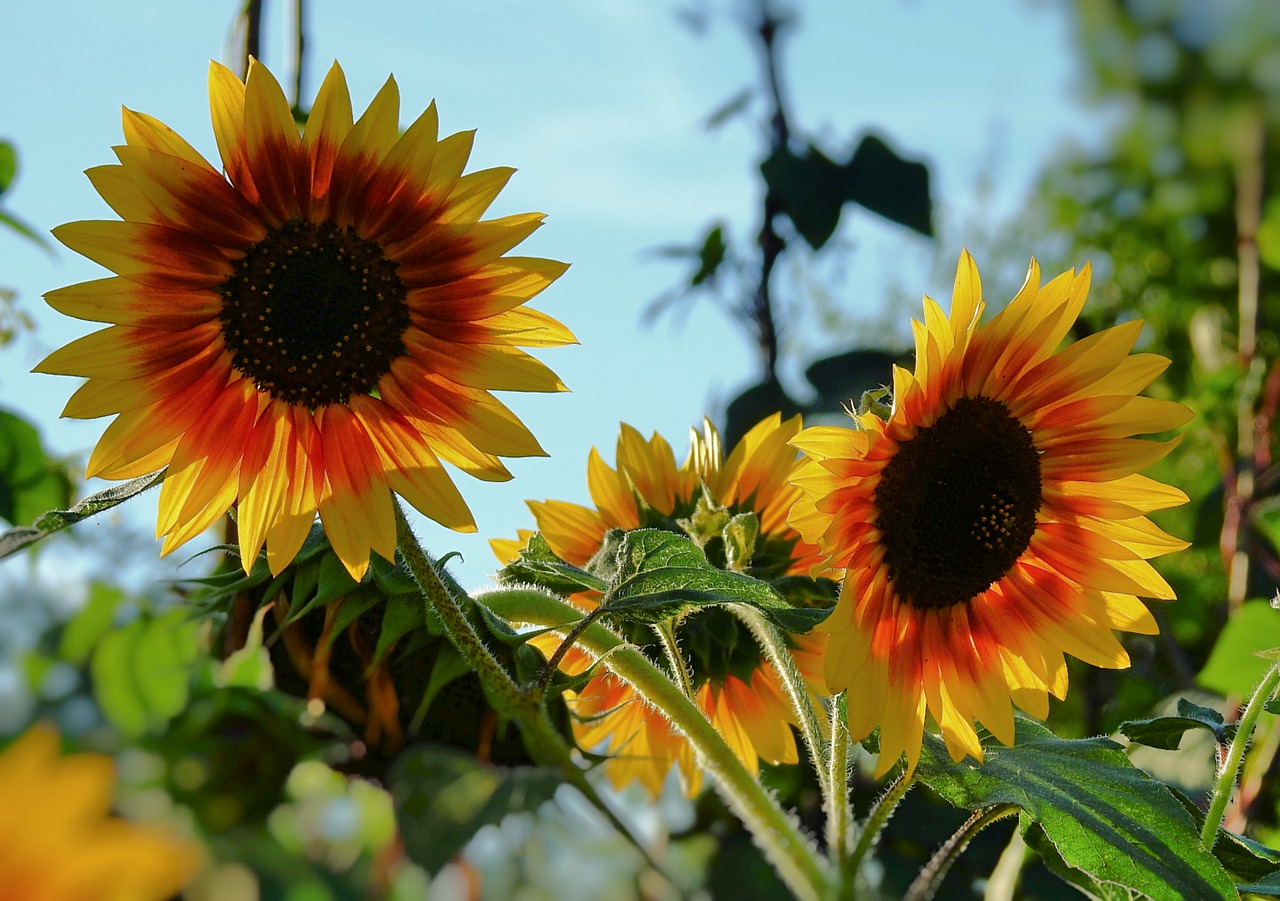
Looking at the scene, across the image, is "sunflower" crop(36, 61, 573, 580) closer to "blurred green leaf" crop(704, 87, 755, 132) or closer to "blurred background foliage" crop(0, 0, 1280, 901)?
"blurred background foliage" crop(0, 0, 1280, 901)

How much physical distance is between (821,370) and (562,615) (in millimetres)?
698

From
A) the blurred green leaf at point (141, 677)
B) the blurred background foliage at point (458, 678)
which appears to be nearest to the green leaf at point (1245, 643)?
the blurred background foliage at point (458, 678)

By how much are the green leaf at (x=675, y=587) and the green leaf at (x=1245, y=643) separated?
0.53 metres

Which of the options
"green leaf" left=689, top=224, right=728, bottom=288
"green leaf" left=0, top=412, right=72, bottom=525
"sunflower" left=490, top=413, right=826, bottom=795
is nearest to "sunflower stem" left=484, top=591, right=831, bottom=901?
"sunflower" left=490, top=413, right=826, bottom=795

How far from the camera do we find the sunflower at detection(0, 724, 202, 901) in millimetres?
223

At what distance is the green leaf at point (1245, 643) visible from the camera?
936 mm

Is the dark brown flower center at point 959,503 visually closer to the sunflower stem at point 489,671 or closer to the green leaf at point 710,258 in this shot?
the sunflower stem at point 489,671

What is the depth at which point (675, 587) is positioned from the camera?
1.85 feet

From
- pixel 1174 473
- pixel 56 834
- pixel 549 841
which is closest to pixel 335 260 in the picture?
pixel 549 841

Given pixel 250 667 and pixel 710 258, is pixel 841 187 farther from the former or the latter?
pixel 250 667

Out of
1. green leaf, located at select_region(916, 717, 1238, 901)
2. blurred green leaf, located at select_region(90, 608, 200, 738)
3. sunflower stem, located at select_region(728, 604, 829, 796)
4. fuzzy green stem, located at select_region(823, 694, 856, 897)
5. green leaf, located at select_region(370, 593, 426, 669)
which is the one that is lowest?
green leaf, located at select_region(916, 717, 1238, 901)

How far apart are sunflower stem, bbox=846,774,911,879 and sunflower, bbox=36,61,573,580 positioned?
24 cm

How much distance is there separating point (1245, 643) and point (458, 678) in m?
0.68

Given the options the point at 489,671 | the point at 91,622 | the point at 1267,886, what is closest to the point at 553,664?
the point at 489,671
